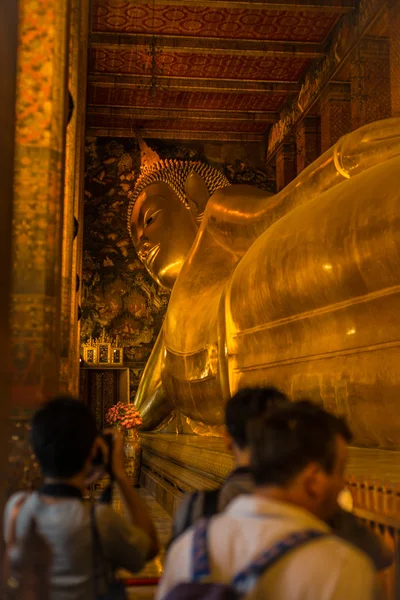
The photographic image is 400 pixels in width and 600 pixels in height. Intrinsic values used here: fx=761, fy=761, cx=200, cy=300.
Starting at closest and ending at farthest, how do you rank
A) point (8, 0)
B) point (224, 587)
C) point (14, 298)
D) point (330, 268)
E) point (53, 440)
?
1. point (224, 587)
2. point (53, 440)
3. point (8, 0)
4. point (14, 298)
5. point (330, 268)

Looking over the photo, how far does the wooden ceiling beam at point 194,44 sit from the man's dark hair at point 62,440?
30.8 feet

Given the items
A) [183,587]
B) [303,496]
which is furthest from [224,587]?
[303,496]

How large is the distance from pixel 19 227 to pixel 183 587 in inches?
59.8

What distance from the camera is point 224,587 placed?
818mm

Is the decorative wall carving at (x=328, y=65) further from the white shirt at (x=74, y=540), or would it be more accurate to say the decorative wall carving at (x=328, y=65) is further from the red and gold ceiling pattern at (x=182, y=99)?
the white shirt at (x=74, y=540)

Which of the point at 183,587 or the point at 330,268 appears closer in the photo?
the point at 183,587

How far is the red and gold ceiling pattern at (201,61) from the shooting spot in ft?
31.0

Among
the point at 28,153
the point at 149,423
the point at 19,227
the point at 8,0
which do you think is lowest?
the point at 149,423

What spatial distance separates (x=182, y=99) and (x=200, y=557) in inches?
453

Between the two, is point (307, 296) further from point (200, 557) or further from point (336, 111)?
point (336, 111)

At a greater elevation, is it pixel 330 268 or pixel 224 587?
pixel 330 268

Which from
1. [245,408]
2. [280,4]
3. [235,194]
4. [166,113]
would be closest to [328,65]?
[280,4]

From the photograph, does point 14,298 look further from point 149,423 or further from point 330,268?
point 149,423

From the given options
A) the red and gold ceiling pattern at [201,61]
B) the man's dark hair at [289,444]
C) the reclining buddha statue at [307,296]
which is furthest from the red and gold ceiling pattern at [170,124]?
the man's dark hair at [289,444]
